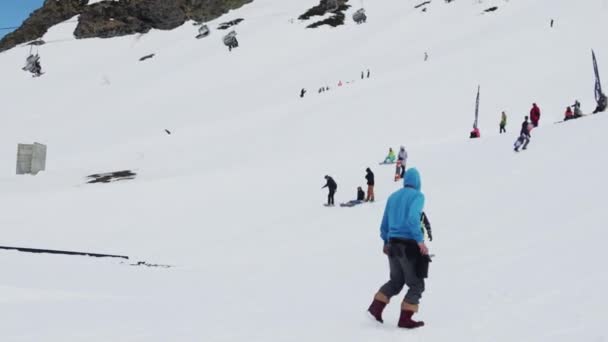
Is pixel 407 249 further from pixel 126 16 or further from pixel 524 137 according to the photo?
pixel 126 16

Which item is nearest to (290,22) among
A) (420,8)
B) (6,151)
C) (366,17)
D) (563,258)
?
(366,17)

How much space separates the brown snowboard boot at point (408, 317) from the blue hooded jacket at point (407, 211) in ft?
1.82

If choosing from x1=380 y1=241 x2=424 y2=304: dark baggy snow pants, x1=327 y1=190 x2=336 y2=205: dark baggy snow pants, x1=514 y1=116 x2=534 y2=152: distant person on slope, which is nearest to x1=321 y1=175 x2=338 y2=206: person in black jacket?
x1=327 y1=190 x2=336 y2=205: dark baggy snow pants

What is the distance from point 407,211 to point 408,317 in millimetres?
880

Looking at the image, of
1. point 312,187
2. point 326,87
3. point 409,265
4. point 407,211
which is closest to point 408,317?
point 409,265

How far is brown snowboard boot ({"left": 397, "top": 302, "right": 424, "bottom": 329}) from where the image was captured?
5.15 m

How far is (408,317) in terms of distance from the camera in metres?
5.20

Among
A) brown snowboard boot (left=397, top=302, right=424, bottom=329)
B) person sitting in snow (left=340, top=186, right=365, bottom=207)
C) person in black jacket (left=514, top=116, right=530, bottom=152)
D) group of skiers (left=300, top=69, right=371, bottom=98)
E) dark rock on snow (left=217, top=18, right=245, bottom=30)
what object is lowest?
brown snowboard boot (left=397, top=302, right=424, bottom=329)

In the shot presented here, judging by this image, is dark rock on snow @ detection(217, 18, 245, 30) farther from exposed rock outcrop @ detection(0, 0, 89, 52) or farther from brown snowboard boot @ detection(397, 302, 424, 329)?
brown snowboard boot @ detection(397, 302, 424, 329)

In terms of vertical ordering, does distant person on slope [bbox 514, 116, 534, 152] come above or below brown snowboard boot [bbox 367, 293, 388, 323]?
above

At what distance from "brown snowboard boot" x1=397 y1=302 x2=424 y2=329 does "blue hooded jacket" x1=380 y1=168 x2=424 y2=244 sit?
55cm

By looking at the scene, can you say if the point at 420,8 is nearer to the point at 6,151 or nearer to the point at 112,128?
the point at 112,128

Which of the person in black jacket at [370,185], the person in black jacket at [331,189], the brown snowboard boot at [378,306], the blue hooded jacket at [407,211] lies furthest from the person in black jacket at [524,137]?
the brown snowboard boot at [378,306]

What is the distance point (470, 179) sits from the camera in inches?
627
